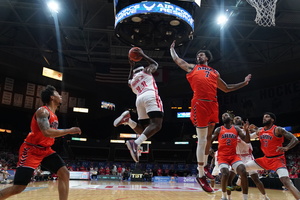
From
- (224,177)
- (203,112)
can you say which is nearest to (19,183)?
(203,112)

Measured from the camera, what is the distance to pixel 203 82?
4.88m

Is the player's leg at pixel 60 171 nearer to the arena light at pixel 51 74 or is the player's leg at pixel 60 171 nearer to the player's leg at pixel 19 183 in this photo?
the player's leg at pixel 19 183

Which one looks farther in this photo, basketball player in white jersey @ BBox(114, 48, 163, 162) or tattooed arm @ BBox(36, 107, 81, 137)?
basketball player in white jersey @ BBox(114, 48, 163, 162)

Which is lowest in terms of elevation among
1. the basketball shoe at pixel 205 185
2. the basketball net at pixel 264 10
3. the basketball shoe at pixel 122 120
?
the basketball shoe at pixel 205 185

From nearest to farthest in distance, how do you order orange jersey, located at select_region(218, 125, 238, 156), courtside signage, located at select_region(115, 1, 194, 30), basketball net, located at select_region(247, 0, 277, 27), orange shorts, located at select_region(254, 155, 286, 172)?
1. orange shorts, located at select_region(254, 155, 286, 172)
2. orange jersey, located at select_region(218, 125, 238, 156)
3. courtside signage, located at select_region(115, 1, 194, 30)
4. basketball net, located at select_region(247, 0, 277, 27)

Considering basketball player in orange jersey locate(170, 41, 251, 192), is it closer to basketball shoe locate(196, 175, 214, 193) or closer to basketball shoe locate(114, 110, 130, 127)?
basketball shoe locate(196, 175, 214, 193)

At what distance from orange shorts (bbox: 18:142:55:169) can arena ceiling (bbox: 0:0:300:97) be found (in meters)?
14.2

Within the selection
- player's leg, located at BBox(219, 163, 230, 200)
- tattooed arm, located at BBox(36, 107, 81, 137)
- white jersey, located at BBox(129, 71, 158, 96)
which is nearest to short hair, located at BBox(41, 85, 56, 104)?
tattooed arm, located at BBox(36, 107, 81, 137)

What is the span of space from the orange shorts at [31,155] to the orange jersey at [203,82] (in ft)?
9.45

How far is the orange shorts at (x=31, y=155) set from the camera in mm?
4277

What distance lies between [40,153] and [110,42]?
714 inches

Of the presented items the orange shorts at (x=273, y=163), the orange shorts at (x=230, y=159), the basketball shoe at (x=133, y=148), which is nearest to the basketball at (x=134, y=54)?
the basketball shoe at (x=133, y=148)

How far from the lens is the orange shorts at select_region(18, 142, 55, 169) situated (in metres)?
4.28

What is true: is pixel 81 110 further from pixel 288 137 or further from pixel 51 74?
pixel 288 137
